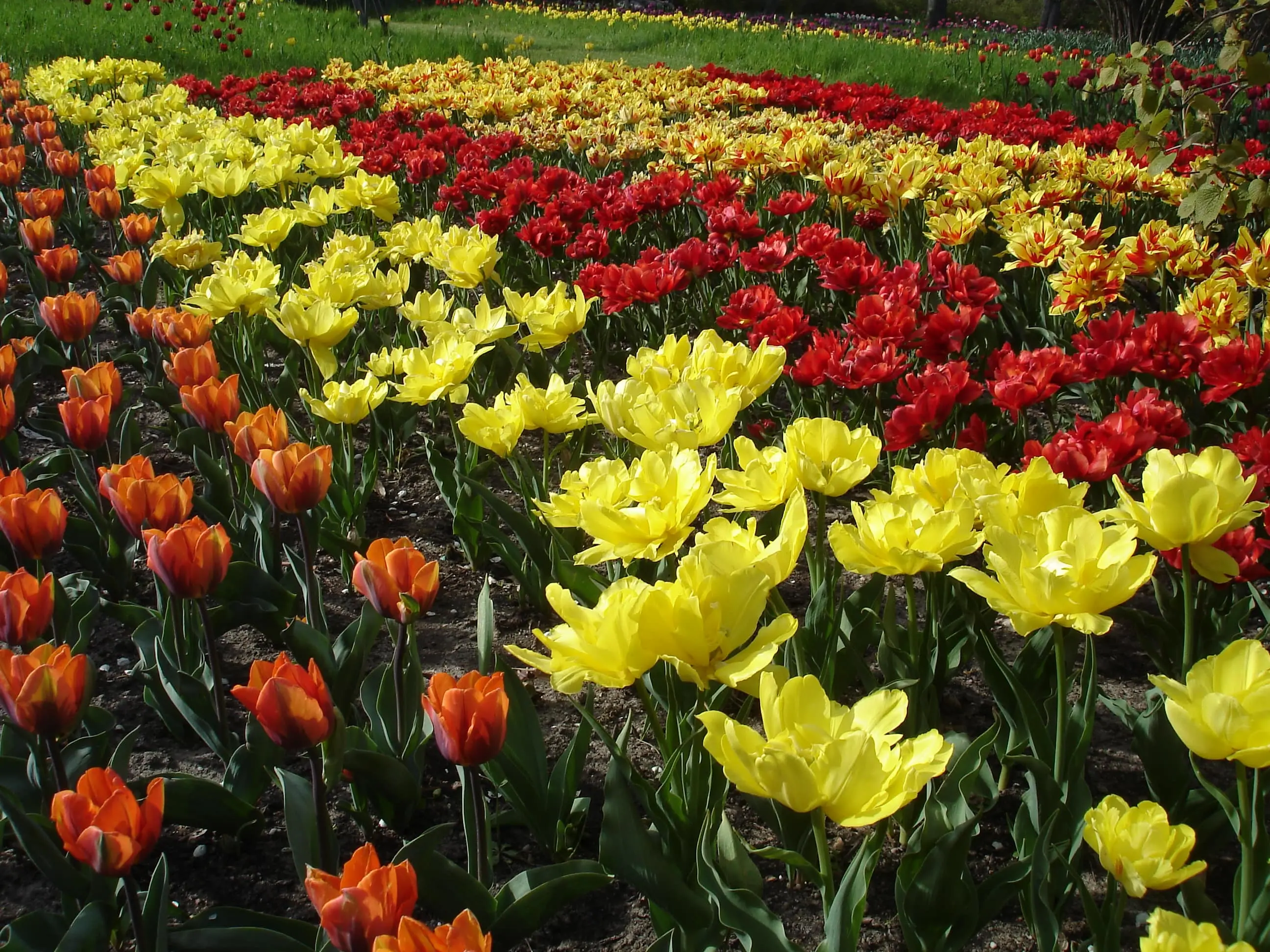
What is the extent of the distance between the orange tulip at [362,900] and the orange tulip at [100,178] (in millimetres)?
3679

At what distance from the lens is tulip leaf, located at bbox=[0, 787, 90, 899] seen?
48.9 inches

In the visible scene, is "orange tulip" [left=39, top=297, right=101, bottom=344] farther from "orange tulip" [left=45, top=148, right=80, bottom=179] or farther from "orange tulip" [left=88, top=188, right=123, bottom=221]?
"orange tulip" [left=45, top=148, right=80, bottom=179]

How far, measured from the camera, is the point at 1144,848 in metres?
1.01

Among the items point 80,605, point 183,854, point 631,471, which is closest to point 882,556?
point 631,471

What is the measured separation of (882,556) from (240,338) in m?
2.58

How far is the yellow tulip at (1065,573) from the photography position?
115cm

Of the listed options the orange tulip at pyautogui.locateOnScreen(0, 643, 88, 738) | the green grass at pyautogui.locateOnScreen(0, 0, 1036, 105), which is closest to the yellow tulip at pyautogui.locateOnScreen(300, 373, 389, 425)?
the orange tulip at pyautogui.locateOnScreen(0, 643, 88, 738)

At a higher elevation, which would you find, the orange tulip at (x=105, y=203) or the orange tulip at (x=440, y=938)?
the orange tulip at (x=105, y=203)

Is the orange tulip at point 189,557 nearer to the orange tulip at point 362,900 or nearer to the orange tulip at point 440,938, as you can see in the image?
the orange tulip at point 362,900

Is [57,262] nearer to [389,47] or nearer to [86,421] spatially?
[86,421]

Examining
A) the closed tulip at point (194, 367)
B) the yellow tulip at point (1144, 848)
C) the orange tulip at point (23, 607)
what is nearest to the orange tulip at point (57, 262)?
the closed tulip at point (194, 367)

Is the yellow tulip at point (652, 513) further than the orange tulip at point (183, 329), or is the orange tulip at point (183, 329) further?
the orange tulip at point (183, 329)

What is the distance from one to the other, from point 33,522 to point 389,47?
38.6 ft

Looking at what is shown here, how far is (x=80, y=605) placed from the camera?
74.3 inches
